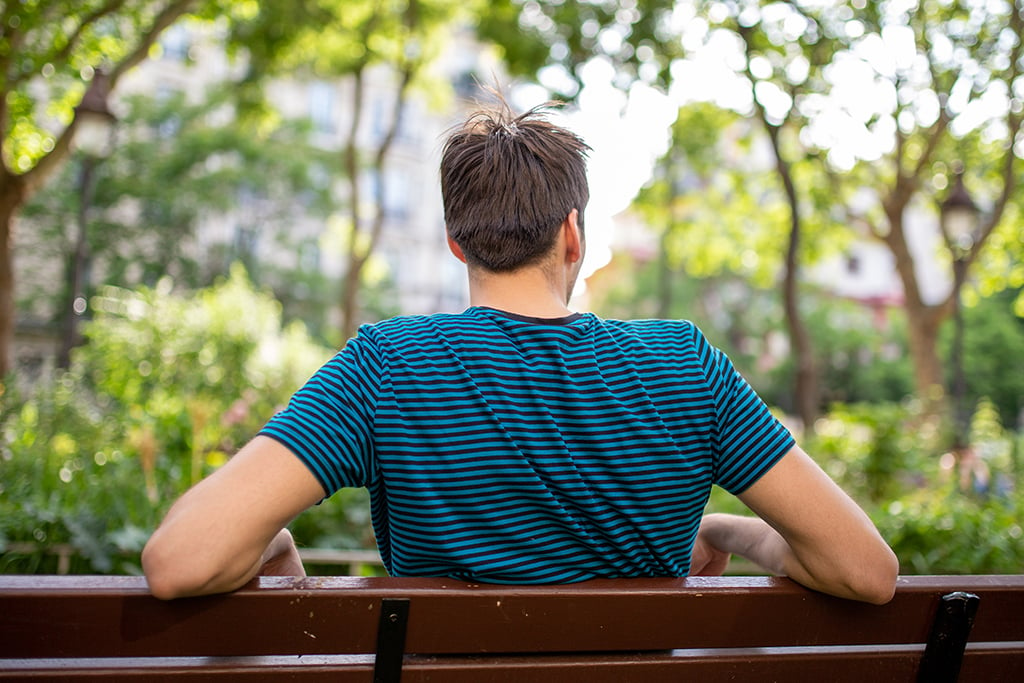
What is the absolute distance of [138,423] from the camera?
700cm

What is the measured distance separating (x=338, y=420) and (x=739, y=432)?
2.35ft

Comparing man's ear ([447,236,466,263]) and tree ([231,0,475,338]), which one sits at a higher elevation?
tree ([231,0,475,338])

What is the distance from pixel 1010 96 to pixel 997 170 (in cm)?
250

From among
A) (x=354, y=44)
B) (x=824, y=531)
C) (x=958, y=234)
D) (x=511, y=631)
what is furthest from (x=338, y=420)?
(x=354, y=44)

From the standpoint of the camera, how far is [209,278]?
3044cm

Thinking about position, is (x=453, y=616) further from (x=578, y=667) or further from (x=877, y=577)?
(x=877, y=577)

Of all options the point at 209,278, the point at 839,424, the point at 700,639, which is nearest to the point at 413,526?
the point at 700,639

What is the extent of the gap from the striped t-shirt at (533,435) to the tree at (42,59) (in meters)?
8.37

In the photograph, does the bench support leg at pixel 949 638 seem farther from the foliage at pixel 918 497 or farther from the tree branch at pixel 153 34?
the tree branch at pixel 153 34

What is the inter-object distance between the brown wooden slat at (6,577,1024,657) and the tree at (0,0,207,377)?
8310 mm

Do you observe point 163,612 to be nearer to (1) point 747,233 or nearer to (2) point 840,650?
(2) point 840,650

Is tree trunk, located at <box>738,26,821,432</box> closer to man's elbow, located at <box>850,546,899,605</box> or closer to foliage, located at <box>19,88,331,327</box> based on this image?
man's elbow, located at <box>850,546,899,605</box>

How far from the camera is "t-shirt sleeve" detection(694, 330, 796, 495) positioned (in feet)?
5.41

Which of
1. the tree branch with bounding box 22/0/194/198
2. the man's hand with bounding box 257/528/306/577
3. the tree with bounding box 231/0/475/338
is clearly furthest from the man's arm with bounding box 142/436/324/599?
the tree with bounding box 231/0/475/338
